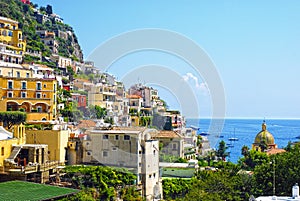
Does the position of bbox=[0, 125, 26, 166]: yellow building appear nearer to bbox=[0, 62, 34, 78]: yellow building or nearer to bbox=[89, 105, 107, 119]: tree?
bbox=[0, 62, 34, 78]: yellow building

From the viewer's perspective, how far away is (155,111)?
105 feet

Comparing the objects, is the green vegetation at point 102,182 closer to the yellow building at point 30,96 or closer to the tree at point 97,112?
the yellow building at point 30,96

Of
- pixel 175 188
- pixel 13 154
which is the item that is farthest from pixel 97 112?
pixel 13 154

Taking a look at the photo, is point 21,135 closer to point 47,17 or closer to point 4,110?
point 4,110

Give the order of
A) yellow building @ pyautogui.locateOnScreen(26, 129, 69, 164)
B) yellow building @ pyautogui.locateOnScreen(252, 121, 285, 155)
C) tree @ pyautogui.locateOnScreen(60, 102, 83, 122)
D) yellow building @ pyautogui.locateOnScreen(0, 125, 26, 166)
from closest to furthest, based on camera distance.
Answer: yellow building @ pyautogui.locateOnScreen(0, 125, 26, 166), yellow building @ pyautogui.locateOnScreen(26, 129, 69, 164), tree @ pyautogui.locateOnScreen(60, 102, 83, 122), yellow building @ pyautogui.locateOnScreen(252, 121, 285, 155)

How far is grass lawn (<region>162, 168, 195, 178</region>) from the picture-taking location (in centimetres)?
2225

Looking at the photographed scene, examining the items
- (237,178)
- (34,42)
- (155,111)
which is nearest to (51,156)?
(237,178)

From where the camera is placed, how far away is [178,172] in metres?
22.5

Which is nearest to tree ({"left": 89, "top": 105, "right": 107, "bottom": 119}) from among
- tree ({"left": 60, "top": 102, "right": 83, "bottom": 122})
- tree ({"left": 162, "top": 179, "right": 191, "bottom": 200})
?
tree ({"left": 60, "top": 102, "right": 83, "bottom": 122})

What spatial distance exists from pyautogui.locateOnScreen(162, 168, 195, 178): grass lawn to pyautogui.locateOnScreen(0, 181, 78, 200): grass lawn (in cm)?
903

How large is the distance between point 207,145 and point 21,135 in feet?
62.5

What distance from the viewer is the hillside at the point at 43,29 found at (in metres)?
41.5

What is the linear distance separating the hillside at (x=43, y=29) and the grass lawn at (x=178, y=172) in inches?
650

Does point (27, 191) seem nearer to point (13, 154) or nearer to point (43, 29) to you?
point (13, 154)
